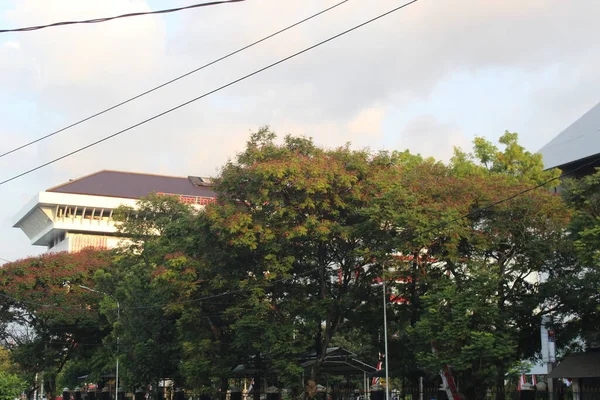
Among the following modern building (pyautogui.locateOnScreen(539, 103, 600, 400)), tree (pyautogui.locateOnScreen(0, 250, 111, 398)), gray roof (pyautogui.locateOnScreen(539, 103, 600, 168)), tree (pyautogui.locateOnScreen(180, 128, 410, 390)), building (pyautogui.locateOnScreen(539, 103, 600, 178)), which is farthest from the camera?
tree (pyautogui.locateOnScreen(0, 250, 111, 398))

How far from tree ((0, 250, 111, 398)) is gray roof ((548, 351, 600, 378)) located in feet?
100

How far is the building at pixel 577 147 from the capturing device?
41844 mm

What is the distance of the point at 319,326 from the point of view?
3300 cm

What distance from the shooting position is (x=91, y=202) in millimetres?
91875

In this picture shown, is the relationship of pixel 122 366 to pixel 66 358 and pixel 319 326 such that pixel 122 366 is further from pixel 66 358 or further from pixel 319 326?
pixel 319 326

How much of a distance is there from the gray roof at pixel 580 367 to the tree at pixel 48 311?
30.5 m

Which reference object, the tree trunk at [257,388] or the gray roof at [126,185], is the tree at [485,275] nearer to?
the tree trunk at [257,388]

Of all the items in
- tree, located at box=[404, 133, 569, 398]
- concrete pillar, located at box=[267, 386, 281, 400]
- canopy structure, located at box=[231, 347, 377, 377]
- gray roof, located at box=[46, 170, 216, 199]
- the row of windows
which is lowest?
concrete pillar, located at box=[267, 386, 281, 400]

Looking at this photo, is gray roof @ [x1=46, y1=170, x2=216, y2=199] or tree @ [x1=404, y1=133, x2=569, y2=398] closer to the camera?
tree @ [x1=404, y1=133, x2=569, y2=398]

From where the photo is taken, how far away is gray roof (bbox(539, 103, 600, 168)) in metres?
42.3

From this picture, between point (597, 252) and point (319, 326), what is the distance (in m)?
13.4

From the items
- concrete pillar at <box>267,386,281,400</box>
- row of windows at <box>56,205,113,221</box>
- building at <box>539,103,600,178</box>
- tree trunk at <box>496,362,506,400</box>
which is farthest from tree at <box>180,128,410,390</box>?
row of windows at <box>56,205,113,221</box>

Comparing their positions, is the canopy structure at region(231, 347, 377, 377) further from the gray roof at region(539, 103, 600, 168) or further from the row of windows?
the row of windows

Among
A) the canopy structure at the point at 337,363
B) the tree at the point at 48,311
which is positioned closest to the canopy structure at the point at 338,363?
the canopy structure at the point at 337,363
